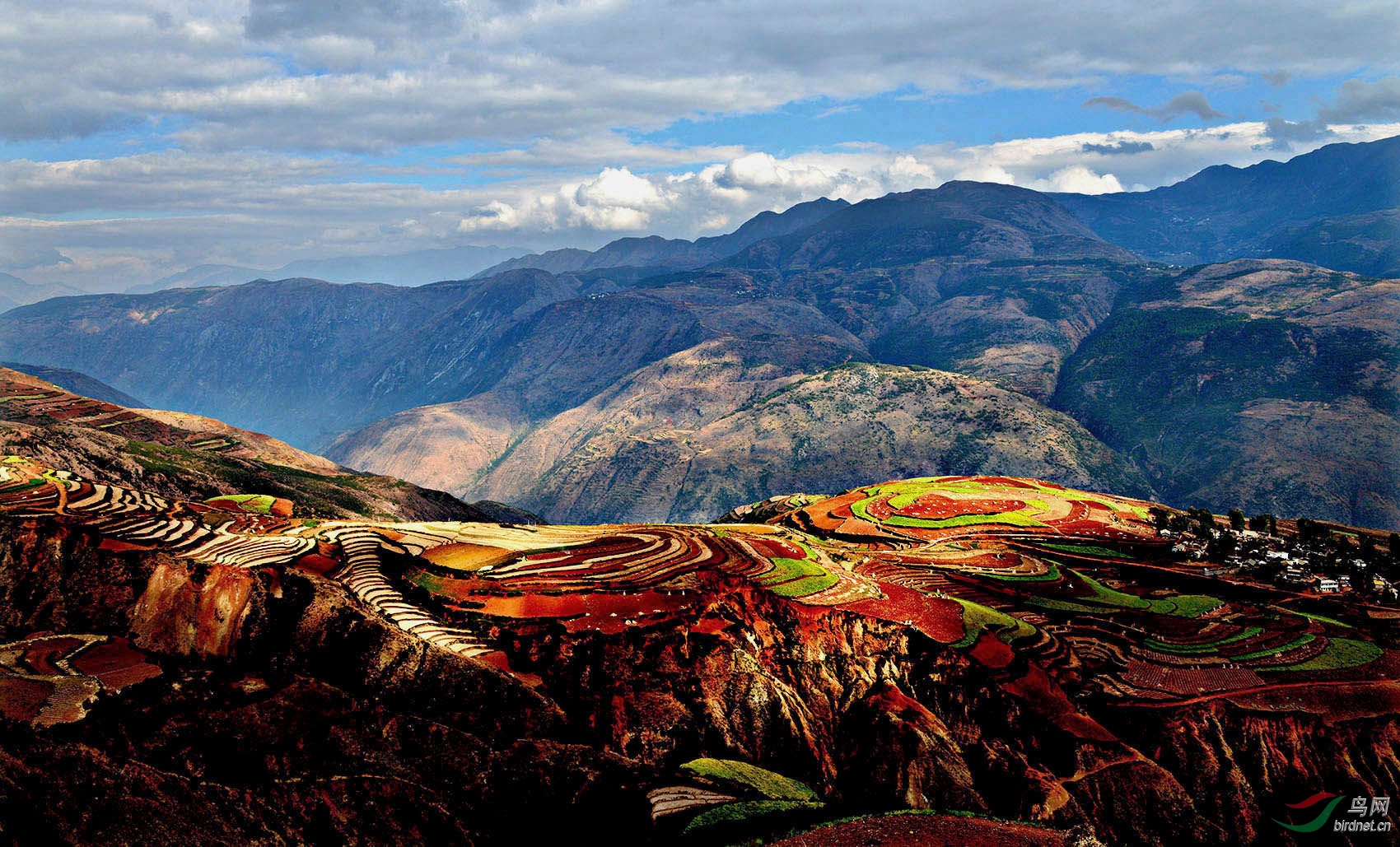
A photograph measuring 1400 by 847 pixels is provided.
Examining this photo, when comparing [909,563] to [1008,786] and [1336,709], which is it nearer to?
[1008,786]

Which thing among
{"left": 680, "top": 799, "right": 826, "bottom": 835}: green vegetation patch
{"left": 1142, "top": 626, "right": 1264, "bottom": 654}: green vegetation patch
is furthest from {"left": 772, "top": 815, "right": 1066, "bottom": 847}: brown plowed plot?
{"left": 1142, "top": 626, "right": 1264, "bottom": 654}: green vegetation patch

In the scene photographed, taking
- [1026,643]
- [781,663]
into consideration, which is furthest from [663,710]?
[1026,643]

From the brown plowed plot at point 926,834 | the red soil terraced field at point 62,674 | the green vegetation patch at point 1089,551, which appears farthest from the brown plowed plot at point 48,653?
the green vegetation patch at point 1089,551

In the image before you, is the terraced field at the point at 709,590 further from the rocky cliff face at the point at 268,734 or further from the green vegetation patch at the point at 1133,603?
the rocky cliff face at the point at 268,734

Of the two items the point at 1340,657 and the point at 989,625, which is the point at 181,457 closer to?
the point at 989,625

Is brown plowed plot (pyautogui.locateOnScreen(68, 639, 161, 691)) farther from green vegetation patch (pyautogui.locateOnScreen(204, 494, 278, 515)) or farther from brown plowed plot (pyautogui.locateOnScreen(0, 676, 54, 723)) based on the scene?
green vegetation patch (pyautogui.locateOnScreen(204, 494, 278, 515))

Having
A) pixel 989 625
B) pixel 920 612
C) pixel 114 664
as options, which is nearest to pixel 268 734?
pixel 114 664
